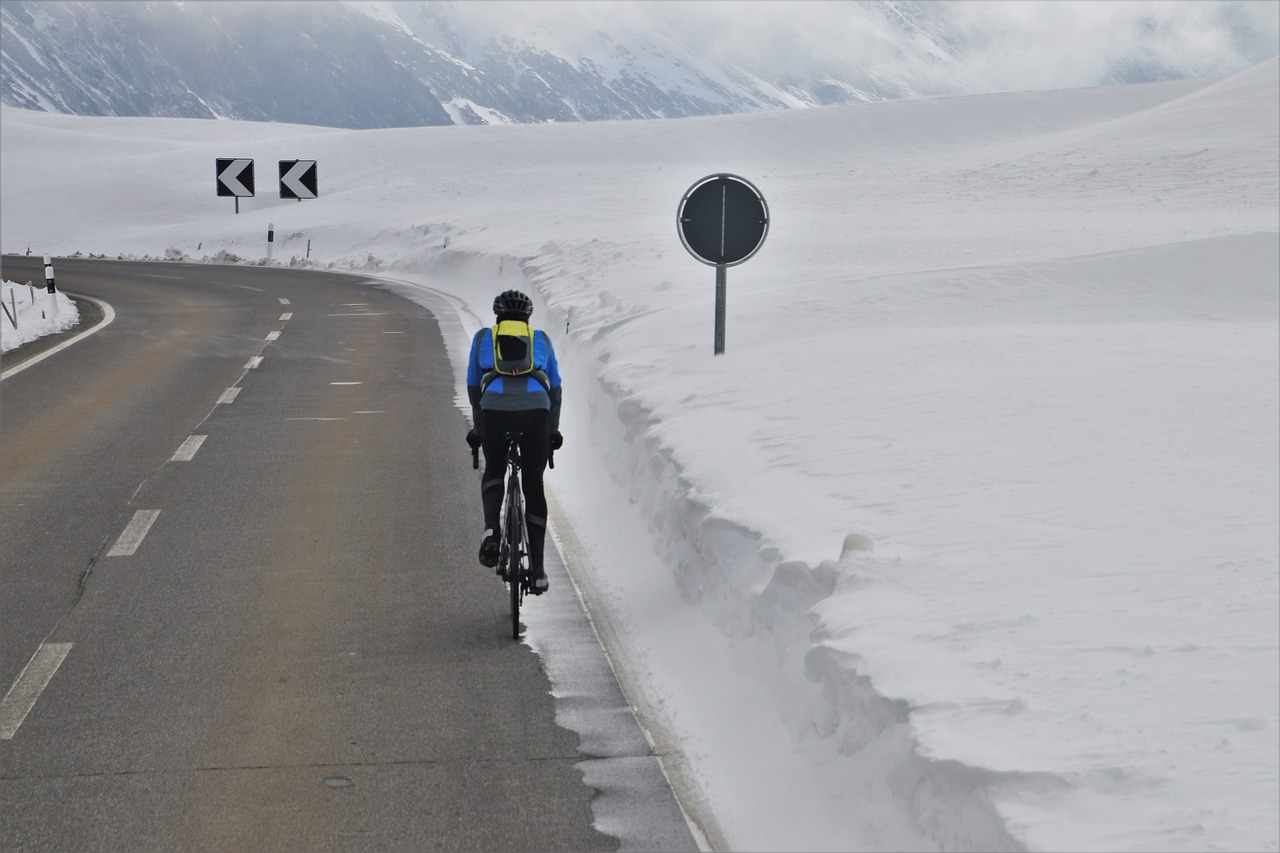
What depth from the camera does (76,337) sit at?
21297mm

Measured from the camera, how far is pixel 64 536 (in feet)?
29.4

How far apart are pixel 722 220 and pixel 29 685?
23.2 feet

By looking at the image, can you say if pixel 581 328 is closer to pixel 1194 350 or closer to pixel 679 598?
pixel 1194 350

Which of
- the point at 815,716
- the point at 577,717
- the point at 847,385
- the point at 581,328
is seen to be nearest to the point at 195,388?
the point at 581,328

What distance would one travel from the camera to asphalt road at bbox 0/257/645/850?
16.2 ft

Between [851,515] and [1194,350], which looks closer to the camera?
[851,515]

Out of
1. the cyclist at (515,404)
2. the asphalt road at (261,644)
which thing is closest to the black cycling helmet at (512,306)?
the cyclist at (515,404)

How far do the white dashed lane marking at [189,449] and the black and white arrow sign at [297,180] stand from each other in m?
26.1

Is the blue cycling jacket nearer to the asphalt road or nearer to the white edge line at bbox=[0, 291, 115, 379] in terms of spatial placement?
the asphalt road

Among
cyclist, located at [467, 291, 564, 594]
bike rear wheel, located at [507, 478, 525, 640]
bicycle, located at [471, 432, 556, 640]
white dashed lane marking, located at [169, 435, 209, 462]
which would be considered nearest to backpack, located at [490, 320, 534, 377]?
cyclist, located at [467, 291, 564, 594]

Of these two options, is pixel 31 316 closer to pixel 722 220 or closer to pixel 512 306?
pixel 722 220

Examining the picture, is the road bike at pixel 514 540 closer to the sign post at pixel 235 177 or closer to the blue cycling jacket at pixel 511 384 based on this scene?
the blue cycling jacket at pixel 511 384

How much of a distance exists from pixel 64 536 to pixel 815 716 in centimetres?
596

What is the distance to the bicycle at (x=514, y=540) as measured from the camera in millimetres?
7004
